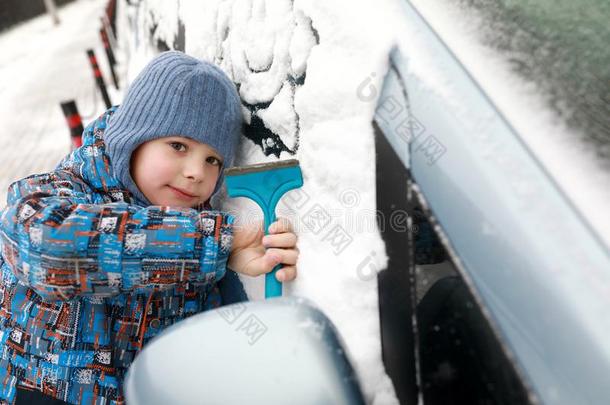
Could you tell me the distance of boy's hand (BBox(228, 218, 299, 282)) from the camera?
1.01 m

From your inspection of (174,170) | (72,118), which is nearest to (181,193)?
(174,170)

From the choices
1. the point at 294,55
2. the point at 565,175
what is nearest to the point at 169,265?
the point at 294,55

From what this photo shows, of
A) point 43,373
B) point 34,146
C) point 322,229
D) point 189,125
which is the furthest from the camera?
point 34,146

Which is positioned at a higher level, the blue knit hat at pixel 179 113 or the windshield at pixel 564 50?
the blue knit hat at pixel 179 113

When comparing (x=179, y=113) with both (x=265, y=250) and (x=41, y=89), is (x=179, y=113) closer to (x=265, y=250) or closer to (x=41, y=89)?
(x=265, y=250)

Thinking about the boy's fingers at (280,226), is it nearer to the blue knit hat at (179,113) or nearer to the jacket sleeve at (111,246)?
the jacket sleeve at (111,246)

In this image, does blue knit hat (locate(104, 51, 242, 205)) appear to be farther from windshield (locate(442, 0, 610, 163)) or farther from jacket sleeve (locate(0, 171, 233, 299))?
windshield (locate(442, 0, 610, 163))

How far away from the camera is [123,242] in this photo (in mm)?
1104

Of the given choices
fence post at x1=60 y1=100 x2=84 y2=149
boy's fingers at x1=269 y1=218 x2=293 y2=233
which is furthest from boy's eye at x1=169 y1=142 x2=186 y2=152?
fence post at x1=60 y1=100 x2=84 y2=149

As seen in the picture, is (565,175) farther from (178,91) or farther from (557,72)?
(178,91)

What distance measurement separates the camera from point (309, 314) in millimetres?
Answer: 635

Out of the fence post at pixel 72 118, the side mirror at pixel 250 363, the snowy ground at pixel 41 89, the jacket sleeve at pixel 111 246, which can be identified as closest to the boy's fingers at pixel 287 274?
the jacket sleeve at pixel 111 246

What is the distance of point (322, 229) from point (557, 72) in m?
0.45

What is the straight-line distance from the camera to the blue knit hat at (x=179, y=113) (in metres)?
1.40
